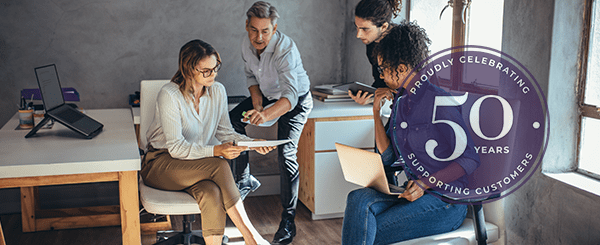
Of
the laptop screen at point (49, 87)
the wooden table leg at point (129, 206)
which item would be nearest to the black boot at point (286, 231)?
the wooden table leg at point (129, 206)

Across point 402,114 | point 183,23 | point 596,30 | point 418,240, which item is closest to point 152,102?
point 183,23

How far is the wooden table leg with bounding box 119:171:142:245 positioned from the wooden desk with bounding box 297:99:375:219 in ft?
4.21

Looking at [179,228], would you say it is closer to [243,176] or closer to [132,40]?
[243,176]

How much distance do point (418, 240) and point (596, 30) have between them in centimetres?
106

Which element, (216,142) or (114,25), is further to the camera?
(114,25)

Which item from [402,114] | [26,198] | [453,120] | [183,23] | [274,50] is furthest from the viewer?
[183,23]

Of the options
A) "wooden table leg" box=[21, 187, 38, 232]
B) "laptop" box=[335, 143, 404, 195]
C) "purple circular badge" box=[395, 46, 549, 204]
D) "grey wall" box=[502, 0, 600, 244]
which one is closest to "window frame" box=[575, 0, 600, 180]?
"grey wall" box=[502, 0, 600, 244]

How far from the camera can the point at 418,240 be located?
183 centimetres

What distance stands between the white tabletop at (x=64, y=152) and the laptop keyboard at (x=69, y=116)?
7 centimetres

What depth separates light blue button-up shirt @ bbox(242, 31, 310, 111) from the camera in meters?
2.74


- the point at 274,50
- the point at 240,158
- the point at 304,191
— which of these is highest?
the point at 274,50

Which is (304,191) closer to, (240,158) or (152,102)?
(240,158)

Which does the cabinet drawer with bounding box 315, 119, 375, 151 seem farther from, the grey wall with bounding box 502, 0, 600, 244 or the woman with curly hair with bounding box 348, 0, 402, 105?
the grey wall with bounding box 502, 0, 600, 244

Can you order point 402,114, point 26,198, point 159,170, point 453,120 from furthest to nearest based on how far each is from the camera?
point 26,198, point 159,170, point 402,114, point 453,120
